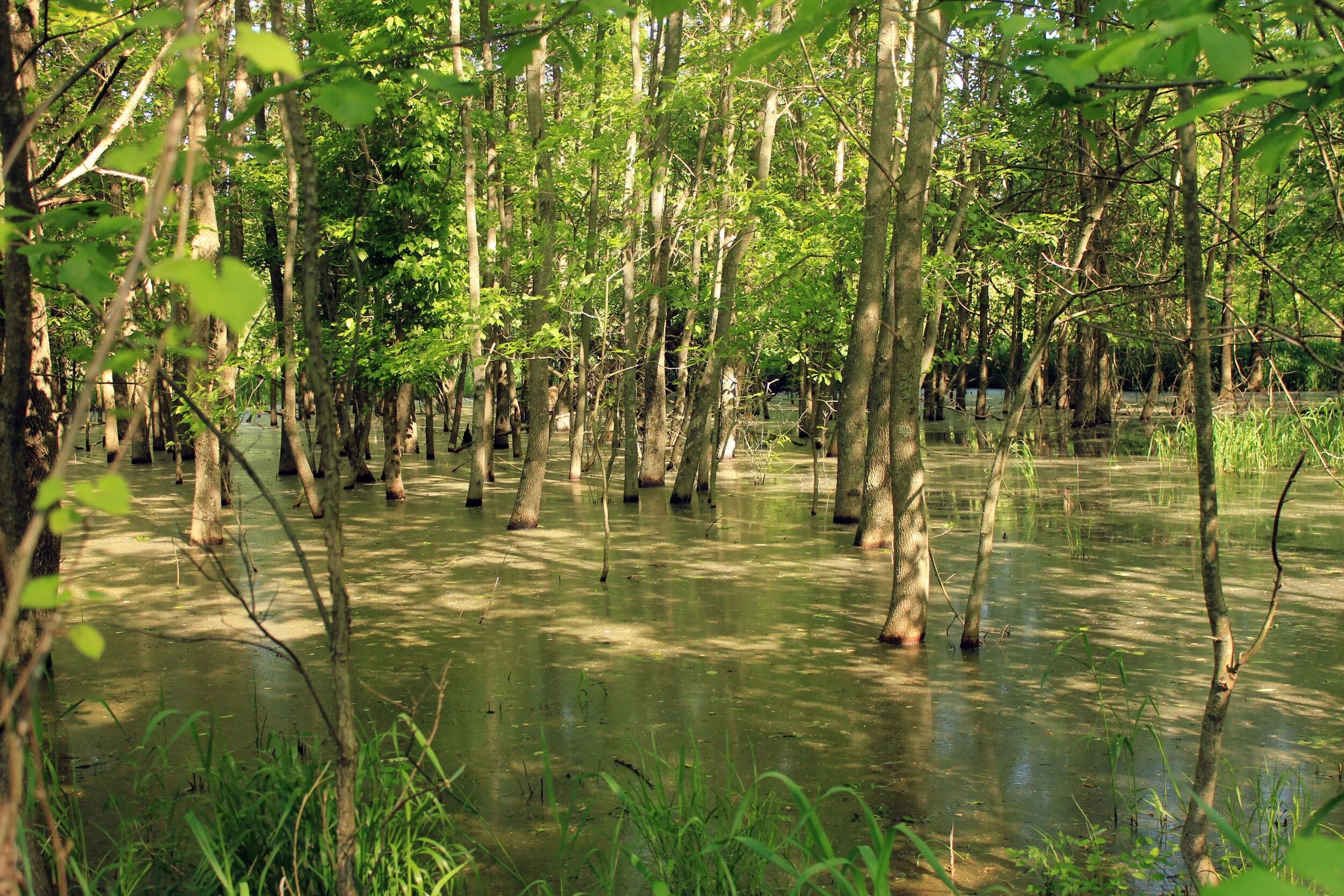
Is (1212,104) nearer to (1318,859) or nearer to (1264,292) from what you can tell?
(1318,859)

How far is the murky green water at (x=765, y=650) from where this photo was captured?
5227mm

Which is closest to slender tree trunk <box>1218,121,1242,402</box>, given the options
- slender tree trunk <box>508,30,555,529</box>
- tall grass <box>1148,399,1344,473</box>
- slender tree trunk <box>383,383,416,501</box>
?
tall grass <box>1148,399,1344,473</box>

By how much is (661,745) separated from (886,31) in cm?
741

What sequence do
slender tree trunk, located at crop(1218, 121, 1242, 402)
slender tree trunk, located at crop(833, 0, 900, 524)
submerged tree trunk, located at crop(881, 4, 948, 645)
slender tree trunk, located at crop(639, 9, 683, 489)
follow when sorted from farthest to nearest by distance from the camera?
slender tree trunk, located at crop(639, 9, 683, 489) → slender tree trunk, located at crop(833, 0, 900, 524) → submerged tree trunk, located at crop(881, 4, 948, 645) → slender tree trunk, located at crop(1218, 121, 1242, 402)

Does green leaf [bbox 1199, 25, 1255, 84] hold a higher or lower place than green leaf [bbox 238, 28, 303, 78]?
higher

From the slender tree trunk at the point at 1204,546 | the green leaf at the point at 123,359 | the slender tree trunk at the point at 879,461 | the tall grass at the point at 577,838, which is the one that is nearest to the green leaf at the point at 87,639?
the green leaf at the point at 123,359

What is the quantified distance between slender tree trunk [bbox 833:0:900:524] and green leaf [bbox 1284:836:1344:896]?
341 inches

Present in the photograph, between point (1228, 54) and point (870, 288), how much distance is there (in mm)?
10036

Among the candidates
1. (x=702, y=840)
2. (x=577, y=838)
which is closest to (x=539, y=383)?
(x=577, y=838)

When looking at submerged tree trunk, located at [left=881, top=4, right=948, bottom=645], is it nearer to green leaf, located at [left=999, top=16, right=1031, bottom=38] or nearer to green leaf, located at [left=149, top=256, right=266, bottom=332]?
green leaf, located at [left=999, top=16, right=1031, bottom=38]

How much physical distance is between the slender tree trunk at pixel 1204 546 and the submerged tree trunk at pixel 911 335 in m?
3.61

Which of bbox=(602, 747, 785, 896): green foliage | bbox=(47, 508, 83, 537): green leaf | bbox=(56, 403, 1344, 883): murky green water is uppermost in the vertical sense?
bbox=(47, 508, 83, 537): green leaf

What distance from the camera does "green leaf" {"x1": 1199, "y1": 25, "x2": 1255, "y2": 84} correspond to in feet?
5.38

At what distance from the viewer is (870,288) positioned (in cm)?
1155
